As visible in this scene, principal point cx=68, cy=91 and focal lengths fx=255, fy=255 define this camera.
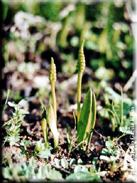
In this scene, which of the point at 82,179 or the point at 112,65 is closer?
the point at 82,179

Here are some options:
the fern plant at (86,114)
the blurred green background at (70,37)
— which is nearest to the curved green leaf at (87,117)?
the fern plant at (86,114)

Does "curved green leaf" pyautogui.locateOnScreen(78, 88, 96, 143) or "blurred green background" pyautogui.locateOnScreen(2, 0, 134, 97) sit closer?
"curved green leaf" pyautogui.locateOnScreen(78, 88, 96, 143)

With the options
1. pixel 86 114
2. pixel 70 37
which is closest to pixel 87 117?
pixel 86 114

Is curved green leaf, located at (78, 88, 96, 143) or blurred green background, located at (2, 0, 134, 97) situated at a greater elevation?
blurred green background, located at (2, 0, 134, 97)

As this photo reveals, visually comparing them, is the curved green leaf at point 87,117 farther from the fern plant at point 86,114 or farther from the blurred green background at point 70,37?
the blurred green background at point 70,37

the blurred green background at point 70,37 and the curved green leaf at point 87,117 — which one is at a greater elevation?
the blurred green background at point 70,37

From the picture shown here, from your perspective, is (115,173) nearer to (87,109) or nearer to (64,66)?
(87,109)

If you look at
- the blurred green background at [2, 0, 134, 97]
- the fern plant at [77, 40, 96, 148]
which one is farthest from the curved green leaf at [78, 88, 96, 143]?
the blurred green background at [2, 0, 134, 97]

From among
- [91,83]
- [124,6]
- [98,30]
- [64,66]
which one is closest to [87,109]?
[91,83]

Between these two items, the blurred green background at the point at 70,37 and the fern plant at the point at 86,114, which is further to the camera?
the blurred green background at the point at 70,37

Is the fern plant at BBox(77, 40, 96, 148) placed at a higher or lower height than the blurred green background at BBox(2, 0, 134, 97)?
lower

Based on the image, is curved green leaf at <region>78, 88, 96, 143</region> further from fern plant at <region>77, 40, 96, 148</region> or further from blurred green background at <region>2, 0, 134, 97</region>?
blurred green background at <region>2, 0, 134, 97</region>
